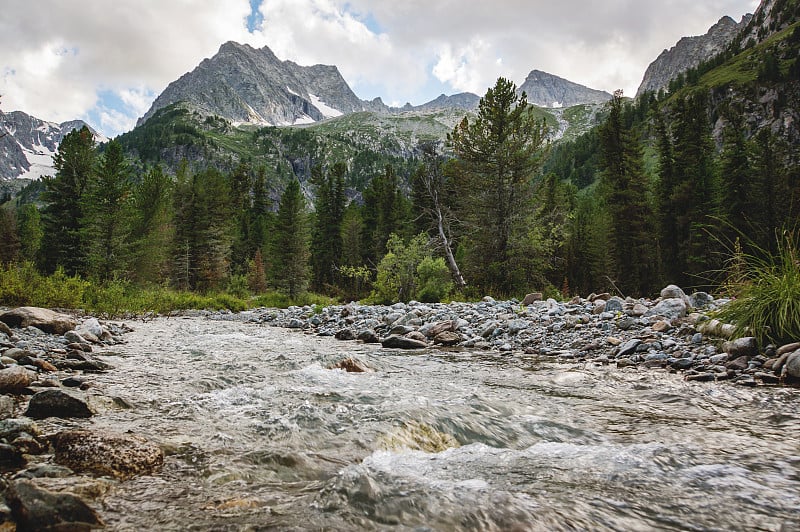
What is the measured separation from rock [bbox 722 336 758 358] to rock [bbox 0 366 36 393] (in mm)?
8440

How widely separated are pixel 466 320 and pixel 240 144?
697 ft

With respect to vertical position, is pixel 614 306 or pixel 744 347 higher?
pixel 614 306

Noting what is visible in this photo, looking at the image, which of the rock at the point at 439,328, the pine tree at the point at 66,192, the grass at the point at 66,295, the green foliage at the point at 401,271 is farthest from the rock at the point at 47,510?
the pine tree at the point at 66,192

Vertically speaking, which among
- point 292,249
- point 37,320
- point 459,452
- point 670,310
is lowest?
point 459,452

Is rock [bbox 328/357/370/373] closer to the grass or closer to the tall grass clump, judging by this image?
the tall grass clump

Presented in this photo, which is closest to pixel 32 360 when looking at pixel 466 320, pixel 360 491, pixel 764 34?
pixel 360 491

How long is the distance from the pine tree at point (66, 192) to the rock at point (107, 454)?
95.6ft

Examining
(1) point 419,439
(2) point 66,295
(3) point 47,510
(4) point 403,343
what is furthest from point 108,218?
(3) point 47,510

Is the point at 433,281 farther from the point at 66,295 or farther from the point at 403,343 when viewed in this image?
the point at 66,295

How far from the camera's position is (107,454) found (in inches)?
105

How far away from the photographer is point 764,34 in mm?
124312

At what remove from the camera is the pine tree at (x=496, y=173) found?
17.2m

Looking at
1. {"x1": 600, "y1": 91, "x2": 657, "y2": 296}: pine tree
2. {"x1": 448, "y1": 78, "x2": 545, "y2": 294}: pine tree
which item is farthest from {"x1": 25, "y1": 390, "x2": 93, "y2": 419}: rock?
{"x1": 600, "y1": 91, "x2": 657, "y2": 296}: pine tree

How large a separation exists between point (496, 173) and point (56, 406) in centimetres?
1650
